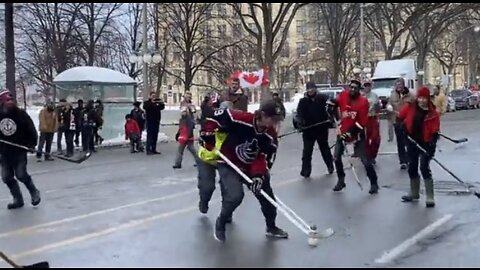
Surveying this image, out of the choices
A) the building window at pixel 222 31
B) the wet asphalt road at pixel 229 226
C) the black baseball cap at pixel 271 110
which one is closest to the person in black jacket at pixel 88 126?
the wet asphalt road at pixel 229 226

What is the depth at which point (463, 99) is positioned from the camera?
59312 millimetres

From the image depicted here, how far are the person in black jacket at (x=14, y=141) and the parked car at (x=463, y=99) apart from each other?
49920 millimetres

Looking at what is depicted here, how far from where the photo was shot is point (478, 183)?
538 inches

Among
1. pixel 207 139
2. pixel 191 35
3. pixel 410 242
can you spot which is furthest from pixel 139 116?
pixel 191 35

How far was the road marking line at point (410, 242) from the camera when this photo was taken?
775cm

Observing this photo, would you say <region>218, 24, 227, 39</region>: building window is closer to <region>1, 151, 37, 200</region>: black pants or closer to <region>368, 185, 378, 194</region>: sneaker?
<region>368, 185, 378, 194</region>: sneaker

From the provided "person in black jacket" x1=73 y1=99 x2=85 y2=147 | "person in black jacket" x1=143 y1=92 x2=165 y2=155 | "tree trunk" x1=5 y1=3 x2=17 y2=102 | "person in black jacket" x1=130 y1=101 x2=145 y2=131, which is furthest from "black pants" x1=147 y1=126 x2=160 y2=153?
"tree trunk" x1=5 y1=3 x2=17 y2=102

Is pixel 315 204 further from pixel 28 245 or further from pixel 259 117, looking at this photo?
pixel 28 245

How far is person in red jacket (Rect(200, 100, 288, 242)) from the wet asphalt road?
20.3 inches

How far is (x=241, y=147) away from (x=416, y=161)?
3580 millimetres

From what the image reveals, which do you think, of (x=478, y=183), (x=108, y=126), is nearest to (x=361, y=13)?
(x=108, y=126)

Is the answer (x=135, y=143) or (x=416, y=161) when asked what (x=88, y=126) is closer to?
(x=135, y=143)

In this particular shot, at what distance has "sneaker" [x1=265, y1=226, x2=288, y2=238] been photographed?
8891 mm

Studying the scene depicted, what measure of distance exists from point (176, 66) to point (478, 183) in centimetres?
4288
